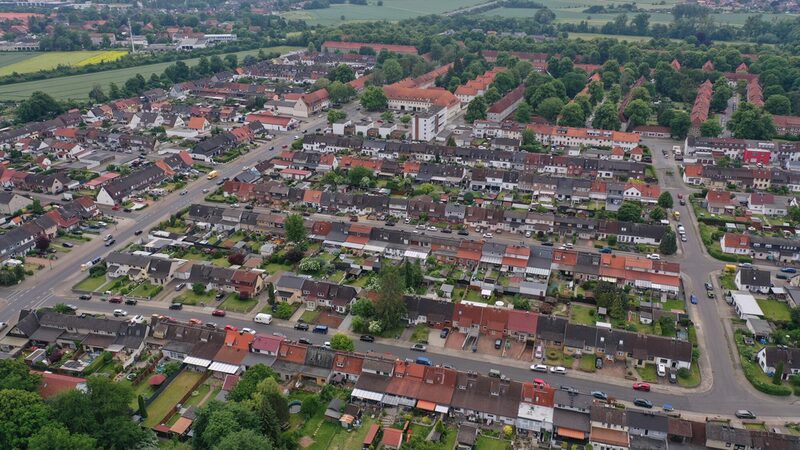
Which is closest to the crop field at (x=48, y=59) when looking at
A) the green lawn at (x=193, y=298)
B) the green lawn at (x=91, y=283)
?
the green lawn at (x=91, y=283)

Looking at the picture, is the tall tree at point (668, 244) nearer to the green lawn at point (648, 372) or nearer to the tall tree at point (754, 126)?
the green lawn at point (648, 372)

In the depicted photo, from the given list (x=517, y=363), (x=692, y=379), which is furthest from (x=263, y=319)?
(x=692, y=379)

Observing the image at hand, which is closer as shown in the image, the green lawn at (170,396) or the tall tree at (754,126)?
the green lawn at (170,396)

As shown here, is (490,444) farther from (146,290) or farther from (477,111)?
(477,111)

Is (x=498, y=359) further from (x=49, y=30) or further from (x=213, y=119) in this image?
(x=49, y=30)

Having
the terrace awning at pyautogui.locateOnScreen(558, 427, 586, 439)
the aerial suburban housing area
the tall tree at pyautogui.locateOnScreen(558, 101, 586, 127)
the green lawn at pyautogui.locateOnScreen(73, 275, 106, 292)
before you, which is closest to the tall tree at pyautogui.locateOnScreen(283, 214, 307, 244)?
the aerial suburban housing area

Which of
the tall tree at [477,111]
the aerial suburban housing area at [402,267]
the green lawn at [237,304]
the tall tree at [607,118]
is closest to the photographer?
the aerial suburban housing area at [402,267]
